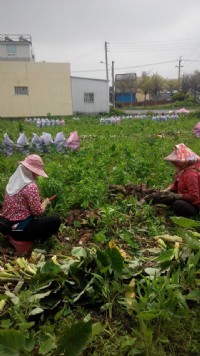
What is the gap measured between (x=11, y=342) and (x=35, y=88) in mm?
24651

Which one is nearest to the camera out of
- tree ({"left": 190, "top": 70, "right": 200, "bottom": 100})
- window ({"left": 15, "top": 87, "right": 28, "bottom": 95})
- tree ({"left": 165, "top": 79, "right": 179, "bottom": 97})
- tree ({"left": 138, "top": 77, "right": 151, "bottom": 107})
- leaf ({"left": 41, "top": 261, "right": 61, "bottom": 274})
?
leaf ({"left": 41, "top": 261, "right": 61, "bottom": 274})

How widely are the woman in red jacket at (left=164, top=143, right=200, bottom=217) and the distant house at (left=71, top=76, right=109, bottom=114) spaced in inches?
931

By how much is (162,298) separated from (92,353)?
0.59m

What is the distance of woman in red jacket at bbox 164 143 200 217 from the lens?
13.1 feet

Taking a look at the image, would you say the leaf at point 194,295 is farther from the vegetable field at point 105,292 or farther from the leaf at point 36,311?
the leaf at point 36,311

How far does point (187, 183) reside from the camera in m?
4.05

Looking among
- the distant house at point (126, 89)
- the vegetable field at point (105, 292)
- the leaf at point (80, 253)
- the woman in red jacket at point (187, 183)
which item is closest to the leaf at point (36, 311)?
the vegetable field at point (105, 292)

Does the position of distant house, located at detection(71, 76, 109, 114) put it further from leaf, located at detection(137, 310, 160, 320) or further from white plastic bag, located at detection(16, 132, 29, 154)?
leaf, located at detection(137, 310, 160, 320)

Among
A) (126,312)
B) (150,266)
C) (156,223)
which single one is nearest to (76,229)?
(156,223)

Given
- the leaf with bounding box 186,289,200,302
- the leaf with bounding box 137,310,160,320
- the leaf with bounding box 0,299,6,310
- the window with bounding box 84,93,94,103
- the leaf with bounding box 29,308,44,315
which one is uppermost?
the window with bounding box 84,93,94,103

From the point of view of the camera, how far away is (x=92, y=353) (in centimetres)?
212

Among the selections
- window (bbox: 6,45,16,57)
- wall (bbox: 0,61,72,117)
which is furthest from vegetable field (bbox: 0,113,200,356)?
window (bbox: 6,45,16,57)

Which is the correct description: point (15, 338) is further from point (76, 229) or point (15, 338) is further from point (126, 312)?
point (76, 229)

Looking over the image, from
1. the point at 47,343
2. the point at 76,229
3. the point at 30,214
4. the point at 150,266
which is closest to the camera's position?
the point at 47,343
